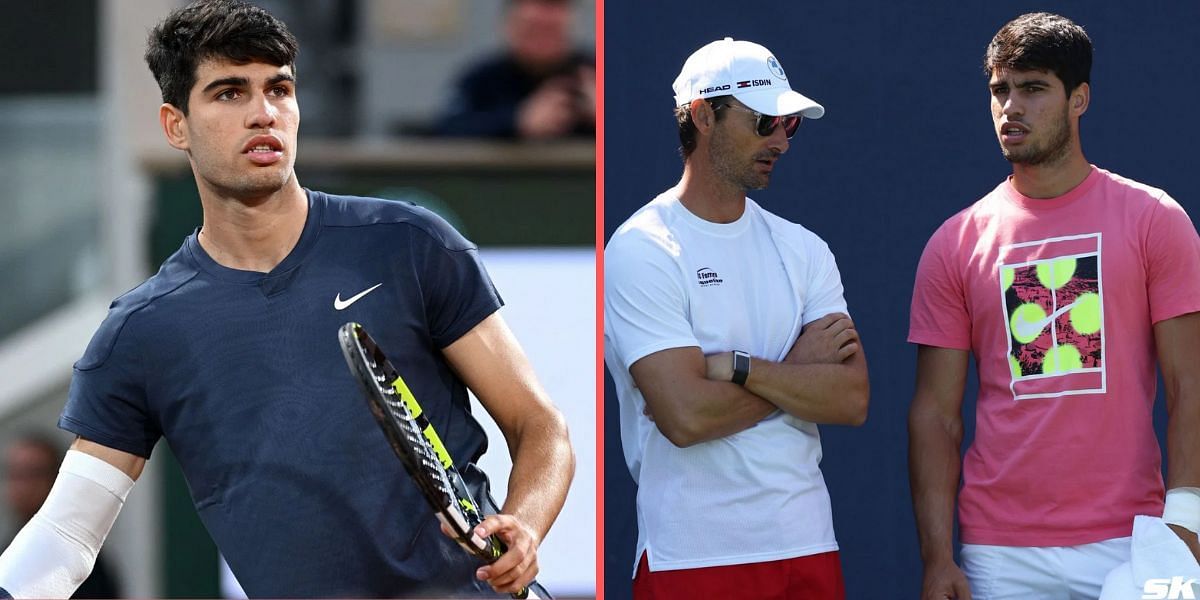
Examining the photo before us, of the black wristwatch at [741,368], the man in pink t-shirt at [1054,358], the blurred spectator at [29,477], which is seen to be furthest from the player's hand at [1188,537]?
the blurred spectator at [29,477]

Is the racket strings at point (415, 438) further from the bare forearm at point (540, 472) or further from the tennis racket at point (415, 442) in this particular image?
the bare forearm at point (540, 472)

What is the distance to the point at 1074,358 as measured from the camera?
3.95m

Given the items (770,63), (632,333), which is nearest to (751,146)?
(770,63)

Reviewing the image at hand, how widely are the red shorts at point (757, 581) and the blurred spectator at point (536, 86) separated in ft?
10.2

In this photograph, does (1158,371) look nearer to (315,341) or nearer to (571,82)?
(315,341)

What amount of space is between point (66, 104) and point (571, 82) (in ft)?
14.2

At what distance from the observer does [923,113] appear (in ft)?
14.5

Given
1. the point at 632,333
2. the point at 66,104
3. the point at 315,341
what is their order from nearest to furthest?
the point at 315,341 < the point at 632,333 < the point at 66,104

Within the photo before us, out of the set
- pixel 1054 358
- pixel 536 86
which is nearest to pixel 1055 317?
pixel 1054 358

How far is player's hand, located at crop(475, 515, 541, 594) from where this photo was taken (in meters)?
3.29

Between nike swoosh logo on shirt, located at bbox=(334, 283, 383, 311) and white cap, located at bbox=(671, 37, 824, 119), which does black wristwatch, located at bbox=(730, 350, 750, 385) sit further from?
nike swoosh logo on shirt, located at bbox=(334, 283, 383, 311)

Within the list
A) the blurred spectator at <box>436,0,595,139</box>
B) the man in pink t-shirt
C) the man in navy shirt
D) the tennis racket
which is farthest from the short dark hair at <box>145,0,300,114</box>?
the blurred spectator at <box>436,0,595,139</box>

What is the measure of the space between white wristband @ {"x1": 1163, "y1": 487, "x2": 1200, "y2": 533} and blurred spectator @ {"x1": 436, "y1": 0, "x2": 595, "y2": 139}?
137 inches

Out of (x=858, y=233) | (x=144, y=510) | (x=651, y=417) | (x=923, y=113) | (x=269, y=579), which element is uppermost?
(x=923, y=113)
